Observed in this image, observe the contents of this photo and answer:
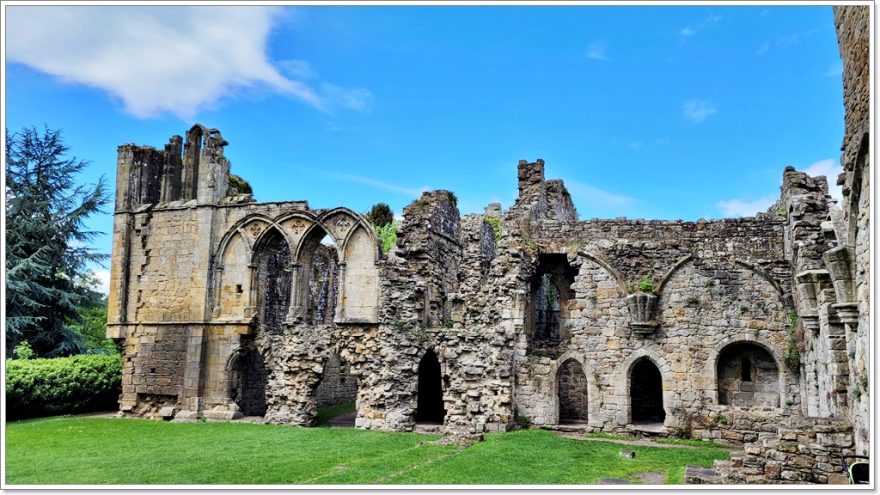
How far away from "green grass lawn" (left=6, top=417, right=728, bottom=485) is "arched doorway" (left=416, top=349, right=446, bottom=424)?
3.55 metres

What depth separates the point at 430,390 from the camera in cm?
2081

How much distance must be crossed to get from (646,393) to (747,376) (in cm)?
353

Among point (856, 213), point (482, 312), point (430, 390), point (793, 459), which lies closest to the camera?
point (856, 213)

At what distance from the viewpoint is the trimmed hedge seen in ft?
65.5

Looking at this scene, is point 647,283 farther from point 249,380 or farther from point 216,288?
point 249,380

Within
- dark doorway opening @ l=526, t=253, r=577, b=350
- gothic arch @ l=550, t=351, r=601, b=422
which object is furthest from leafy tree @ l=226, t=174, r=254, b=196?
gothic arch @ l=550, t=351, r=601, b=422

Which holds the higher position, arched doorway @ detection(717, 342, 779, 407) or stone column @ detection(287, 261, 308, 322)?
stone column @ detection(287, 261, 308, 322)

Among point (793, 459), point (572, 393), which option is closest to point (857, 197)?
point (793, 459)

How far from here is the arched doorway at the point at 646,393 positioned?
1902 cm

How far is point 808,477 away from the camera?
9500mm

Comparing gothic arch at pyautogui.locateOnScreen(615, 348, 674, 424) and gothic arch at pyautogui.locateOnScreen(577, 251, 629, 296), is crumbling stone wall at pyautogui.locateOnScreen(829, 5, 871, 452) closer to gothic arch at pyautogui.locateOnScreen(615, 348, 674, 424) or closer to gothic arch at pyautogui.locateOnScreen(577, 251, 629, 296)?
gothic arch at pyautogui.locateOnScreen(615, 348, 674, 424)

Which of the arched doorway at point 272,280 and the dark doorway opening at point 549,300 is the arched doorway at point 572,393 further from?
the arched doorway at point 272,280

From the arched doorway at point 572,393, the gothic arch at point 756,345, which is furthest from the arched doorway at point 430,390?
the gothic arch at point 756,345

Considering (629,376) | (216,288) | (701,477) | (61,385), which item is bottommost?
(701,477)
